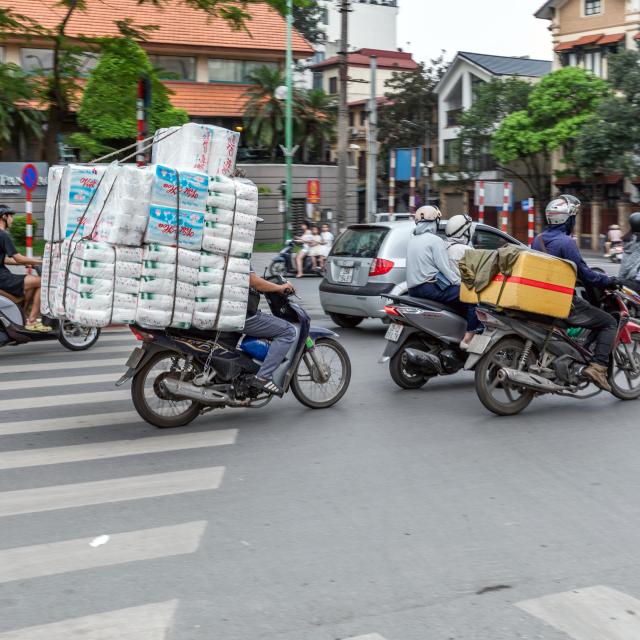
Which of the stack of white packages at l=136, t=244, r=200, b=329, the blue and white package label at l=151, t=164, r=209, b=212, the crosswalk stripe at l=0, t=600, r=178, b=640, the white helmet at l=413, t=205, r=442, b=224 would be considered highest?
the blue and white package label at l=151, t=164, r=209, b=212

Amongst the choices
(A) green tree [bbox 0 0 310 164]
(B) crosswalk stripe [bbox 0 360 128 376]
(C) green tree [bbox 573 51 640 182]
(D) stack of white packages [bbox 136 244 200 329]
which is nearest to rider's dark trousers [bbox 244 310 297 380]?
(D) stack of white packages [bbox 136 244 200 329]

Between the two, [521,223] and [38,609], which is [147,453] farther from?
[521,223]

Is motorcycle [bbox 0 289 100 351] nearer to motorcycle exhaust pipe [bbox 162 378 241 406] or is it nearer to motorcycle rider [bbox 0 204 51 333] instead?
motorcycle rider [bbox 0 204 51 333]

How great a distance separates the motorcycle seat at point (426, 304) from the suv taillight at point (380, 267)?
358cm

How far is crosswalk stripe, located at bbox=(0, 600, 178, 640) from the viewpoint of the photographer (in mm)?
3619

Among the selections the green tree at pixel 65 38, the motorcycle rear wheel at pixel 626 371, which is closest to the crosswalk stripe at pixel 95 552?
the motorcycle rear wheel at pixel 626 371

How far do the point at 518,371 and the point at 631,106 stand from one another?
36060 millimetres

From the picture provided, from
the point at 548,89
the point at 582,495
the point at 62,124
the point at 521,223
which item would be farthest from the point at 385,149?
the point at 582,495

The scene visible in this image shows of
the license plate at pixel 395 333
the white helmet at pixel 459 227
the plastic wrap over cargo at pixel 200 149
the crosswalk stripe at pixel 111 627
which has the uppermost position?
the plastic wrap over cargo at pixel 200 149

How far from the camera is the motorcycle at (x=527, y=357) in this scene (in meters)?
7.70

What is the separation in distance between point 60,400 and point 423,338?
10.8 ft

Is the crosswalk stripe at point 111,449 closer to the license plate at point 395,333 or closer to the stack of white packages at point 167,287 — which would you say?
the stack of white packages at point 167,287

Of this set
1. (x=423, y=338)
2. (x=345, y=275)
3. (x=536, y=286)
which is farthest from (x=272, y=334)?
(x=345, y=275)

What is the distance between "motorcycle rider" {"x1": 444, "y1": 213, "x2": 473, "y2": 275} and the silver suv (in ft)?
10.1
